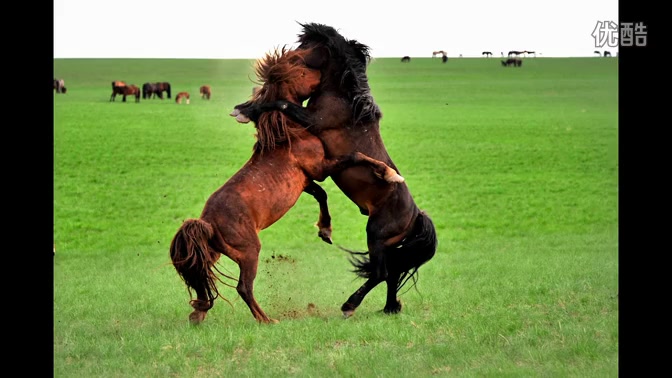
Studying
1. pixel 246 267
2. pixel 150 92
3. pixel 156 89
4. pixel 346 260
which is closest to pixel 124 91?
pixel 150 92

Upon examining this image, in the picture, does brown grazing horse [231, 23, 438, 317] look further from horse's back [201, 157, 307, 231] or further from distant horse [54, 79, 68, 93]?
distant horse [54, 79, 68, 93]

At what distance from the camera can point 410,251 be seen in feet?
30.0

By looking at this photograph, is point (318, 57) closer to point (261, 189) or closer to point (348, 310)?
point (261, 189)

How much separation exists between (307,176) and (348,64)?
1260 mm

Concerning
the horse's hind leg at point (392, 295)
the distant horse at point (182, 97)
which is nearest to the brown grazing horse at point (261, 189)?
the horse's hind leg at point (392, 295)

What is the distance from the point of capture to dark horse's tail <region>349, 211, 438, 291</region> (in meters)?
9.08

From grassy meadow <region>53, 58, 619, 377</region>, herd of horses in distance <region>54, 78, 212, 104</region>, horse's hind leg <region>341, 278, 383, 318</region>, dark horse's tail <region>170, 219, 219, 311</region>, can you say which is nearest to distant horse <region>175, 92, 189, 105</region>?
herd of horses in distance <region>54, 78, 212, 104</region>

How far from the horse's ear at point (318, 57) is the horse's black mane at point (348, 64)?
5cm

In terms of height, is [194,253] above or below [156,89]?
below

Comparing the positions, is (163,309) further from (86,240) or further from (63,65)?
(63,65)

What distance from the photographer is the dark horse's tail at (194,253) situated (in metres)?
7.94

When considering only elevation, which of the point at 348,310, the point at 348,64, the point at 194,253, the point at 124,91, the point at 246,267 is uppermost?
the point at 124,91

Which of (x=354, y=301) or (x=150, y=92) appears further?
(x=150, y=92)

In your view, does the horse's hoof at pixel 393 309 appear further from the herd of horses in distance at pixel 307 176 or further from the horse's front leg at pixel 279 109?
the horse's front leg at pixel 279 109
